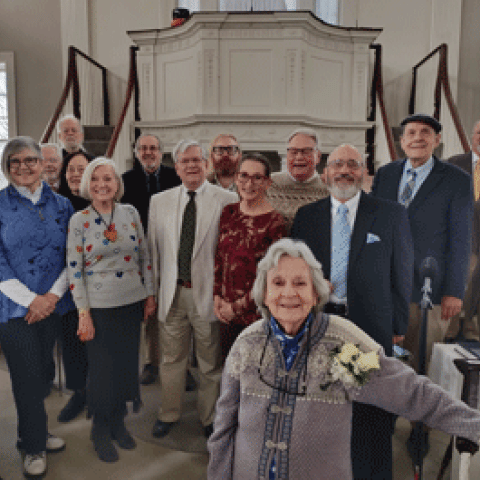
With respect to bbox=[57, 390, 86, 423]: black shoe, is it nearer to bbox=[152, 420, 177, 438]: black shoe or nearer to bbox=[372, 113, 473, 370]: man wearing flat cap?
bbox=[152, 420, 177, 438]: black shoe

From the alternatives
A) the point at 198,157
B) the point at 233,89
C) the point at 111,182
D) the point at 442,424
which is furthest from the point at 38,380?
the point at 233,89

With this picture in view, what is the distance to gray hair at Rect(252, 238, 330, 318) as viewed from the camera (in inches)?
54.3

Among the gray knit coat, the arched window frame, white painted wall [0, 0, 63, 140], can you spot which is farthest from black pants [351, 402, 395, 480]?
white painted wall [0, 0, 63, 140]

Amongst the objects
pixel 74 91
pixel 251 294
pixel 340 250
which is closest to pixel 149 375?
pixel 251 294

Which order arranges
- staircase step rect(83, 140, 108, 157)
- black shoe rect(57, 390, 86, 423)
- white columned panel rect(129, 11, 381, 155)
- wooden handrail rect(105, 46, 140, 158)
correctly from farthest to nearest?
staircase step rect(83, 140, 108, 157)
white columned panel rect(129, 11, 381, 155)
wooden handrail rect(105, 46, 140, 158)
black shoe rect(57, 390, 86, 423)

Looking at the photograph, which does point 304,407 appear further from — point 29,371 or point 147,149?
point 147,149

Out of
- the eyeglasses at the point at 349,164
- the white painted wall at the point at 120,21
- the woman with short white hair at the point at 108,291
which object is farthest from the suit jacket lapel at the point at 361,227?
the white painted wall at the point at 120,21

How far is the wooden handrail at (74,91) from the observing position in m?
5.00

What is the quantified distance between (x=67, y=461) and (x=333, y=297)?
5.05ft

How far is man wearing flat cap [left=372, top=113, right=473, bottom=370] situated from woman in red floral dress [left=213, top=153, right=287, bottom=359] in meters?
0.71

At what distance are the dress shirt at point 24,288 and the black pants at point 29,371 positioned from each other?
98 millimetres

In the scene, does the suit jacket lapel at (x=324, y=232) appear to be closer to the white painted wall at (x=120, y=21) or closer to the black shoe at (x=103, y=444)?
the black shoe at (x=103, y=444)

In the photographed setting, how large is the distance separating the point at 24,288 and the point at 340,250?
1.41m

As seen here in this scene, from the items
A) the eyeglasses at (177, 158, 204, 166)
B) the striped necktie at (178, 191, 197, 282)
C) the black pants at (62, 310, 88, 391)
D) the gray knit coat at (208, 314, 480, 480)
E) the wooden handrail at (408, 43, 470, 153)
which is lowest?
the black pants at (62, 310, 88, 391)
